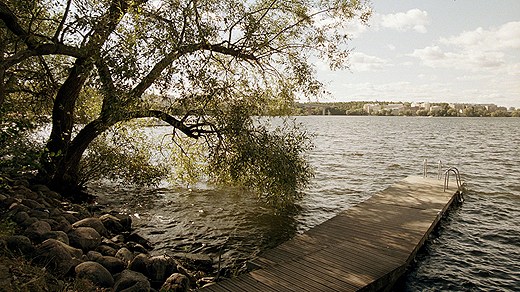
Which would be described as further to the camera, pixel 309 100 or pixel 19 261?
pixel 309 100

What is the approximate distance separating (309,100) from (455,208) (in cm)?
939

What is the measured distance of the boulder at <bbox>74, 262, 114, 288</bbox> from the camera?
7.08m

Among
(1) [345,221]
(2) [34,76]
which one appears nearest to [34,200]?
(2) [34,76]

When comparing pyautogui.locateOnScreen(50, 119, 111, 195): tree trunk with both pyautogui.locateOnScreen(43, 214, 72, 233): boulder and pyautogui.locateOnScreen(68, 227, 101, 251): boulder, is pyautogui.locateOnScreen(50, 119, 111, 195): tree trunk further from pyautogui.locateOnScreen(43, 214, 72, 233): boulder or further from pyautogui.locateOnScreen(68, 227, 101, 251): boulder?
pyautogui.locateOnScreen(68, 227, 101, 251): boulder

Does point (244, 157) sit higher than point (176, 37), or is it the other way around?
point (176, 37)

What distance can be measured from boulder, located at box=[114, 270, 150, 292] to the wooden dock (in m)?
1.36

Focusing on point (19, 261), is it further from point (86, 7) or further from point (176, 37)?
point (86, 7)

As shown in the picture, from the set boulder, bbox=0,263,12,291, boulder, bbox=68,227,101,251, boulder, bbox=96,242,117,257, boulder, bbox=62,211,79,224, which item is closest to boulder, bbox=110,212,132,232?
boulder, bbox=62,211,79,224

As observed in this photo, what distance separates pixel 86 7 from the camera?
456 inches

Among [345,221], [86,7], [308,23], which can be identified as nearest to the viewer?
[86,7]

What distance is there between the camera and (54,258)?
719cm

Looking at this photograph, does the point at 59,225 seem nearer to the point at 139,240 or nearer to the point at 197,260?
the point at 139,240

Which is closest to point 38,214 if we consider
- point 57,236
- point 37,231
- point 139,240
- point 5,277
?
point 37,231

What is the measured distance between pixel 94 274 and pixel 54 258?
0.85m
